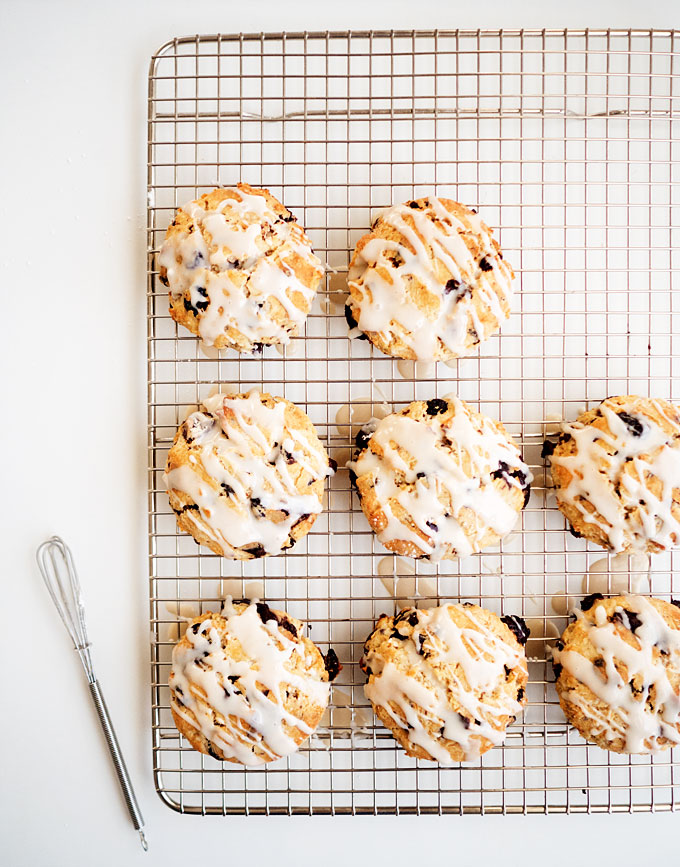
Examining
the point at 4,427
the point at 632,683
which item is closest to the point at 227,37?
the point at 4,427

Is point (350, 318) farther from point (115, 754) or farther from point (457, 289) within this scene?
point (115, 754)

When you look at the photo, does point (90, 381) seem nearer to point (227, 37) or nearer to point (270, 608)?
point (270, 608)

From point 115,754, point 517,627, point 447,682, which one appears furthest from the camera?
point 115,754

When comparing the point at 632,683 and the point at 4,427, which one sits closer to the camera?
the point at 632,683

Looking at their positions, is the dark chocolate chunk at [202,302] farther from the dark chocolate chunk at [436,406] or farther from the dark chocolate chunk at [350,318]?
the dark chocolate chunk at [436,406]

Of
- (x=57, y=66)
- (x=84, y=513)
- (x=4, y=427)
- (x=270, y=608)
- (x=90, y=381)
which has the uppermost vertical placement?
(x=57, y=66)

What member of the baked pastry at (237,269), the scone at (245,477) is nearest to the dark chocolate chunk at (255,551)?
the scone at (245,477)

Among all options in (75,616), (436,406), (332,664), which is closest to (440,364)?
(436,406)
